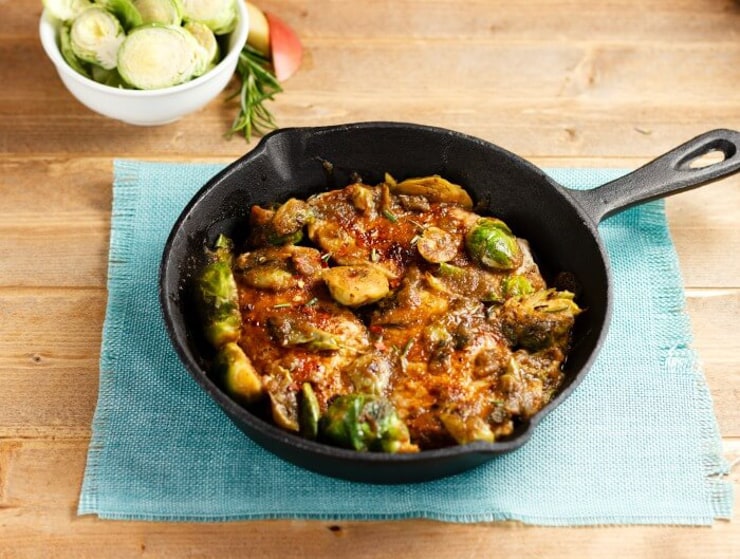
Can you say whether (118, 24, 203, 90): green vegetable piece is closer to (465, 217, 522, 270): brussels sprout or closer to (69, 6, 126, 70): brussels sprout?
(69, 6, 126, 70): brussels sprout

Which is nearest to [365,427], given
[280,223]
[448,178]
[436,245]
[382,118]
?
[436,245]

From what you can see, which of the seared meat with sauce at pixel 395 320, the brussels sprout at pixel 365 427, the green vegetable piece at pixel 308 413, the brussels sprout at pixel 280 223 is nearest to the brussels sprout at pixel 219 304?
the seared meat with sauce at pixel 395 320

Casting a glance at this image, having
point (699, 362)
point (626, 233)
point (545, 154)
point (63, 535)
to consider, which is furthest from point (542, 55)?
point (63, 535)

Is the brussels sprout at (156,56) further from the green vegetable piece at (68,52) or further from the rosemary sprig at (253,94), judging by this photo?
the rosemary sprig at (253,94)

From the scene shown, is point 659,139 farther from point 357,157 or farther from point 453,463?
point 453,463

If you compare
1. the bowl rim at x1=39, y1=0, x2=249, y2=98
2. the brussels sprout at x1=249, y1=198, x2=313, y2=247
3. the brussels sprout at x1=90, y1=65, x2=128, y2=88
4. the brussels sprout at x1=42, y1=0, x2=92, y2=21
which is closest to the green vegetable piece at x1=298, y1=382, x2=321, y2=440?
the brussels sprout at x1=249, y1=198, x2=313, y2=247
